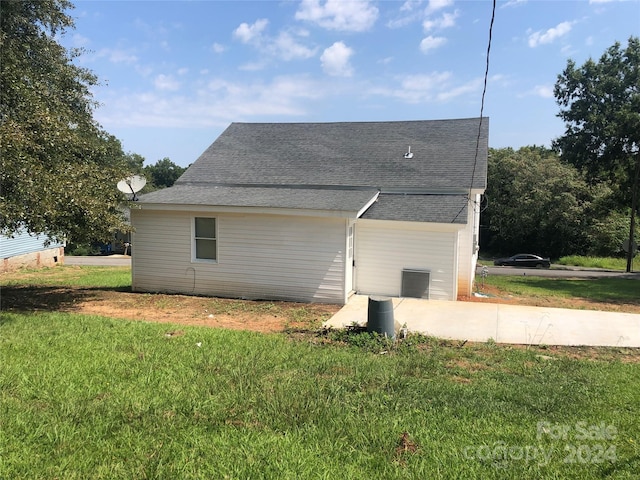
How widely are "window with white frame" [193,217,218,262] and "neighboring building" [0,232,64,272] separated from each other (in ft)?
36.3

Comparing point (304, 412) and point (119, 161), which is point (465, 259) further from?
point (119, 161)

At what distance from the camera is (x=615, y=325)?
872 cm

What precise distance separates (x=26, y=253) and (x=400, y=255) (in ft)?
61.4

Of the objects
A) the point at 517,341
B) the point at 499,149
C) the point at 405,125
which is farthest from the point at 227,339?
the point at 499,149

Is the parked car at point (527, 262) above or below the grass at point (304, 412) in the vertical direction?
below

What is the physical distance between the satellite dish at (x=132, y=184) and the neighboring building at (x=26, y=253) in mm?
9956

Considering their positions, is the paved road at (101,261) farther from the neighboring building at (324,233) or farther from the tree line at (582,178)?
the tree line at (582,178)

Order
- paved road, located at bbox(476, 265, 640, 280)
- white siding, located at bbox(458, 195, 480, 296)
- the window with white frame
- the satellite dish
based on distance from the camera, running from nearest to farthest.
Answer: the satellite dish → the window with white frame → white siding, located at bbox(458, 195, 480, 296) → paved road, located at bbox(476, 265, 640, 280)

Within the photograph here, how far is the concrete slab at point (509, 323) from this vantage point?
25.7 ft

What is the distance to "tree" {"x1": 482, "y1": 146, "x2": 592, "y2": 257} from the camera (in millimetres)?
40875

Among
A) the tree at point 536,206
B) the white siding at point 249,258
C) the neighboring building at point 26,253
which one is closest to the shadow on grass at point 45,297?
the white siding at point 249,258

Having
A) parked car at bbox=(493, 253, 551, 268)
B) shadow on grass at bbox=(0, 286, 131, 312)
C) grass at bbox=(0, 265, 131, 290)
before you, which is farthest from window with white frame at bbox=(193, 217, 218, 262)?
parked car at bbox=(493, 253, 551, 268)

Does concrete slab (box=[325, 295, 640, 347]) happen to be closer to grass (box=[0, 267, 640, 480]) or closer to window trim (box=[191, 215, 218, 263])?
grass (box=[0, 267, 640, 480])

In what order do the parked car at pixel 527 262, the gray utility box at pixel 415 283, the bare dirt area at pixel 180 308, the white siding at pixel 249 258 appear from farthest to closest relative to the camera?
the parked car at pixel 527 262
the gray utility box at pixel 415 283
the white siding at pixel 249 258
the bare dirt area at pixel 180 308
